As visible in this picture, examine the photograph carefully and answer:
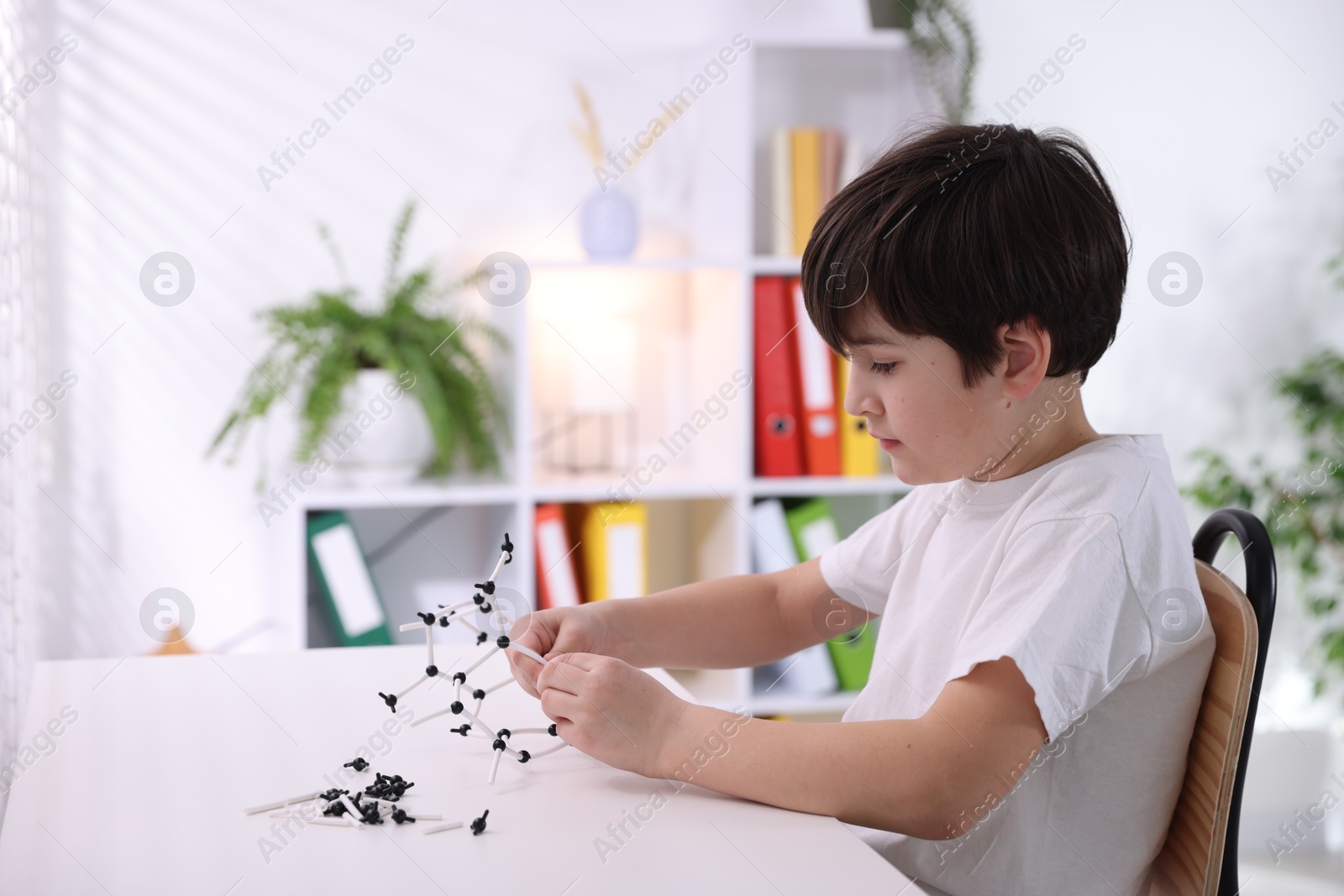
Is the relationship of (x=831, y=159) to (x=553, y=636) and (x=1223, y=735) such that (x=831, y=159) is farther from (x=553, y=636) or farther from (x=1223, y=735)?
(x=1223, y=735)

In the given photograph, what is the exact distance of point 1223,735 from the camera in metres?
0.75

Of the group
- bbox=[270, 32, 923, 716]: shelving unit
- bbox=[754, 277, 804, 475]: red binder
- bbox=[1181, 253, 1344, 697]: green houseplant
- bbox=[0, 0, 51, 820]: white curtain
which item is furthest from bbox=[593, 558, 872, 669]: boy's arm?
bbox=[1181, 253, 1344, 697]: green houseplant

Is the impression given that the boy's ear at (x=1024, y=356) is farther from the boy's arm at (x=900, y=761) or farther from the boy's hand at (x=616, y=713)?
the boy's hand at (x=616, y=713)

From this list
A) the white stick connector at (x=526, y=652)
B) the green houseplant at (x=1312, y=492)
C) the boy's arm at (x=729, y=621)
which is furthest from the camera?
the green houseplant at (x=1312, y=492)

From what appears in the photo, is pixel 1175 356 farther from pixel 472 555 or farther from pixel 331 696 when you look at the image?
pixel 331 696

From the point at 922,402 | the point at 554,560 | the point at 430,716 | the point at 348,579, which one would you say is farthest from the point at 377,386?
the point at 922,402

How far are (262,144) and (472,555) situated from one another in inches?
34.7

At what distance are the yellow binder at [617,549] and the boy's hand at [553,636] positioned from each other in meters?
0.99

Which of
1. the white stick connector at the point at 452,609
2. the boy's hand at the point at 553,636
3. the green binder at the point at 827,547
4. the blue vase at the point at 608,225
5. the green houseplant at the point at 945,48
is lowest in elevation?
the green binder at the point at 827,547

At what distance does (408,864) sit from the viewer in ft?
1.99

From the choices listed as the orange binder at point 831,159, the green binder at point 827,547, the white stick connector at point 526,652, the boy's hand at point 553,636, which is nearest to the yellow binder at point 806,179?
the orange binder at point 831,159

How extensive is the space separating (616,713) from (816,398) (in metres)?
1.34

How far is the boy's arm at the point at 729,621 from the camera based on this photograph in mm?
1005

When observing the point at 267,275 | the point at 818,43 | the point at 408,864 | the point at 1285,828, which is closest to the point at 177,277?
the point at 267,275
